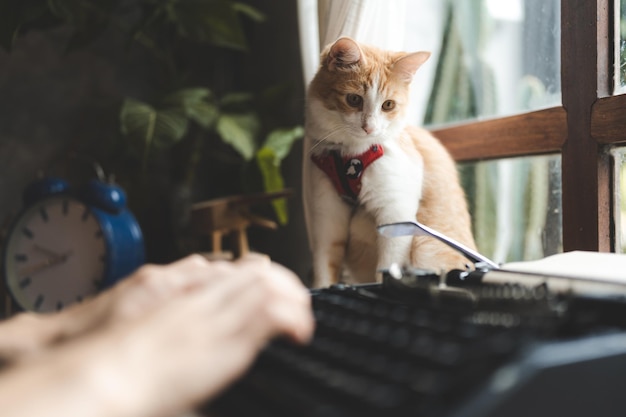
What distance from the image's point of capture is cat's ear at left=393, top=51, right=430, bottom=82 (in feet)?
4.15

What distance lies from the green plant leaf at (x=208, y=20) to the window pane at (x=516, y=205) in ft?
2.96

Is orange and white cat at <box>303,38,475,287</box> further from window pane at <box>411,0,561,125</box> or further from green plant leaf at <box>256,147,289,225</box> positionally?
green plant leaf at <box>256,147,289,225</box>

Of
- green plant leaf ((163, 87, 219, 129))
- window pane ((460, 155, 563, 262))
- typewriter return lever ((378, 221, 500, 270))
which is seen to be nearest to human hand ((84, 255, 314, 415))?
typewriter return lever ((378, 221, 500, 270))

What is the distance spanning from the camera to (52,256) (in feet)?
5.47

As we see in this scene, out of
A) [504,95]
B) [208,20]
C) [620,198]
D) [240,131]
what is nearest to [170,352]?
[620,198]

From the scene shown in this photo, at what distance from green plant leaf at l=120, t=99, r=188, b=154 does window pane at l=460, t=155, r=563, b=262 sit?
0.88 metres

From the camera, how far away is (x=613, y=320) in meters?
0.50

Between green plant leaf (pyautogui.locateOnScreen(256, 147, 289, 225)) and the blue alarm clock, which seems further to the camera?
green plant leaf (pyautogui.locateOnScreen(256, 147, 289, 225))

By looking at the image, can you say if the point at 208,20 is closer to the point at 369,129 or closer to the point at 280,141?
the point at 280,141

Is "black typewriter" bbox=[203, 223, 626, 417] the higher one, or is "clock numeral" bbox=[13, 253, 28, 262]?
"black typewriter" bbox=[203, 223, 626, 417]

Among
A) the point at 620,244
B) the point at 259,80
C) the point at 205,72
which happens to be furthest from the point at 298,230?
the point at 620,244

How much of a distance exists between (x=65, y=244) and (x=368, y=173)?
94cm

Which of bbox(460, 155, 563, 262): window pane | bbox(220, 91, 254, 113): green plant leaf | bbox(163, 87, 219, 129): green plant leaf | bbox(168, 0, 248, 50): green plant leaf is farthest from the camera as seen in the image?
bbox(220, 91, 254, 113): green plant leaf

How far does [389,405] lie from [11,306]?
1698mm
